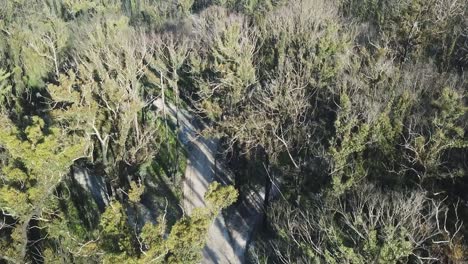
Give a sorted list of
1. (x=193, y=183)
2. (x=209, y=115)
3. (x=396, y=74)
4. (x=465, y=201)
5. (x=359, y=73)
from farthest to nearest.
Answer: (x=193, y=183)
(x=209, y=115)
(x=359, y=73)
(x=396, y=74)
(x=465, y=201)

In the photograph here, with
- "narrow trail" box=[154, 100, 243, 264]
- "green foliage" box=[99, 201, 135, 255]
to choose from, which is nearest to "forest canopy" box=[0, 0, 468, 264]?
"green foliage" box=[99, 201, 135, 255]

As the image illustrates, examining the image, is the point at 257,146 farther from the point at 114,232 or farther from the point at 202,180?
the point at 114,232

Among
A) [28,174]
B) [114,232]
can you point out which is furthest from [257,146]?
[28,174]

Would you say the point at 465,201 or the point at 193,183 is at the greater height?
the point at 465,201

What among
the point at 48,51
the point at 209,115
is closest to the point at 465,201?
the point at 209,115

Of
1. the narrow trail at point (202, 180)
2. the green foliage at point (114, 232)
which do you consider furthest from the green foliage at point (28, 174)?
the narrow trail at point (202, 180)

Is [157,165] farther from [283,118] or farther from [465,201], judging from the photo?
[465,201]

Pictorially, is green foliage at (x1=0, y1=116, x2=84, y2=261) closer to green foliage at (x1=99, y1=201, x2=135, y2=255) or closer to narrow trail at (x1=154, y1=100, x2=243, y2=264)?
green foliage at (x1=99, y1=201, x2=135, y2=255)
